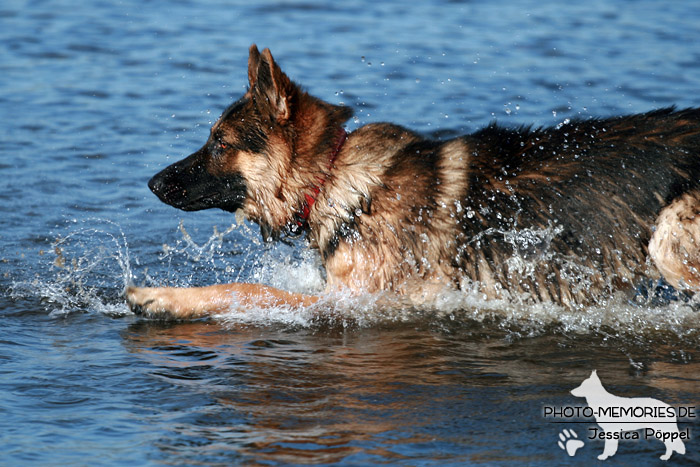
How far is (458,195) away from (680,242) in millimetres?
1333

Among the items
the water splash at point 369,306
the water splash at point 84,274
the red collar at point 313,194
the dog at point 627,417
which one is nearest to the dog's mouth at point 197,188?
the water splash at point 369,306

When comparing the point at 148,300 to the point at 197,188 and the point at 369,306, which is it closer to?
the point at 197,188

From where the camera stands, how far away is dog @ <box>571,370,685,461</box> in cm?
397

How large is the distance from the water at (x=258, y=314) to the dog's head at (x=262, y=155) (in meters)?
0.62

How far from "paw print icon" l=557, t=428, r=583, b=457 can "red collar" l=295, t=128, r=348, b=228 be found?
2146 millimetres

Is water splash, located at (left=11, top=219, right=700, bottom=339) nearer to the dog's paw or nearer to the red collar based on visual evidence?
the dog's paw

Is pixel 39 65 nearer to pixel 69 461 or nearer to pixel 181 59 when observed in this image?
pixel 181 59

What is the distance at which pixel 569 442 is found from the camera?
13.1 ft

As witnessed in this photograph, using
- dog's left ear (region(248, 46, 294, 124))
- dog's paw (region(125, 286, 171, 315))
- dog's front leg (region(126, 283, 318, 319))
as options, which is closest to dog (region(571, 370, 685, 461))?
dog's front leg (region(126, 283, 318, 319))

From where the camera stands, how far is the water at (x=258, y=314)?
408cm

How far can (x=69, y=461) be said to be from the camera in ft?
12.6

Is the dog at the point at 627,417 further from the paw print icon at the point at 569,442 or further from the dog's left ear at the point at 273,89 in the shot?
the dog's left ear at the point at 273,89

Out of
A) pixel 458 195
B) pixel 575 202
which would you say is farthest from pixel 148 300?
pixel 575 202

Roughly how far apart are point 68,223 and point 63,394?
339 cm
